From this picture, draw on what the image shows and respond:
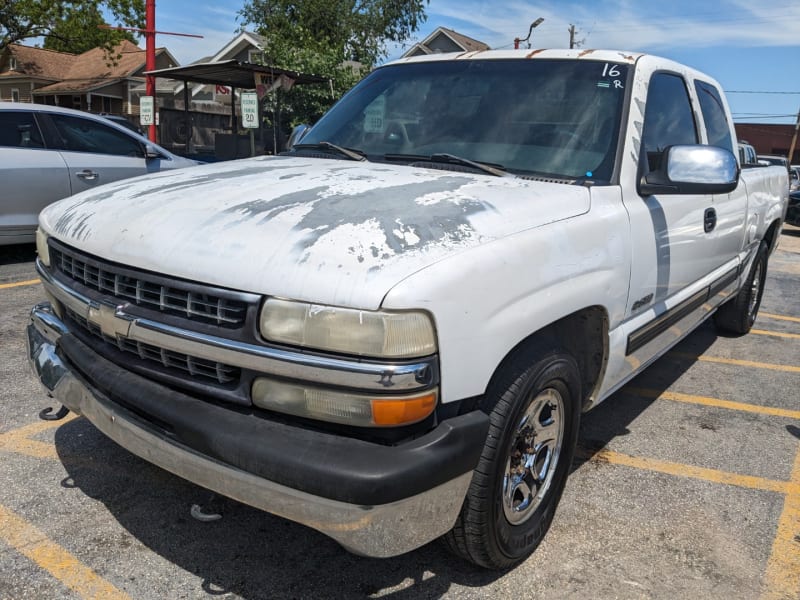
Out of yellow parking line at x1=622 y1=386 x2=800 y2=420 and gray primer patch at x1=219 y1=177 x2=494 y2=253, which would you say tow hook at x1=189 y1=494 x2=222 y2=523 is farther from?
yellow parking line at x1=622 y1=386 x2=800 y2=420

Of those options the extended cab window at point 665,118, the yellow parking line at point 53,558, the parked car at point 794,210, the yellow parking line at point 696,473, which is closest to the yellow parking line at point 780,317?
the extended cab window at point 665,118

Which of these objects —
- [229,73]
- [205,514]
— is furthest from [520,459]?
[229,73]

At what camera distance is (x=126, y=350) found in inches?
89.4

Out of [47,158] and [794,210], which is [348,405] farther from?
[794,210]

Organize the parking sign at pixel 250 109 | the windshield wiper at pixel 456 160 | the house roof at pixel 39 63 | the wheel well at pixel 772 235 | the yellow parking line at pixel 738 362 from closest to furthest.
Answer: the windshield wiper at pixel 456 160
the yellow parking line at pixel 738 362
the wheel well at pixel 772 235
the parking sign at pixel 250 109
the house roof at pixel 39 63

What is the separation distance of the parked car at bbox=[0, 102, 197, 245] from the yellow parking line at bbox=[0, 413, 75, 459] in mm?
4224

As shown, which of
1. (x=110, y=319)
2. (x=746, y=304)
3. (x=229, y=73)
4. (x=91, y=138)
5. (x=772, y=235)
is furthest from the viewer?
(x=229, y=73)

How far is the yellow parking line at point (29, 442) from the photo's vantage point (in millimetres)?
3245

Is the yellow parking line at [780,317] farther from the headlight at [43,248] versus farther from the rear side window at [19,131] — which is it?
the rear side window at [19,131]

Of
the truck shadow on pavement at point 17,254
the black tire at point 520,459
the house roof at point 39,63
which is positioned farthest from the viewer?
the house roof at point 39,63

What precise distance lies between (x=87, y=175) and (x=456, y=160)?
5.74 meters

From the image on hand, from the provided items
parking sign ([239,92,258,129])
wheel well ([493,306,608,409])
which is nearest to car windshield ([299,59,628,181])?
wheel well ([493,306,608,409])

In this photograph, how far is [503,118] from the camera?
10.3 ft

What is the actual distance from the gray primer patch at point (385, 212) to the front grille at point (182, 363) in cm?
42
